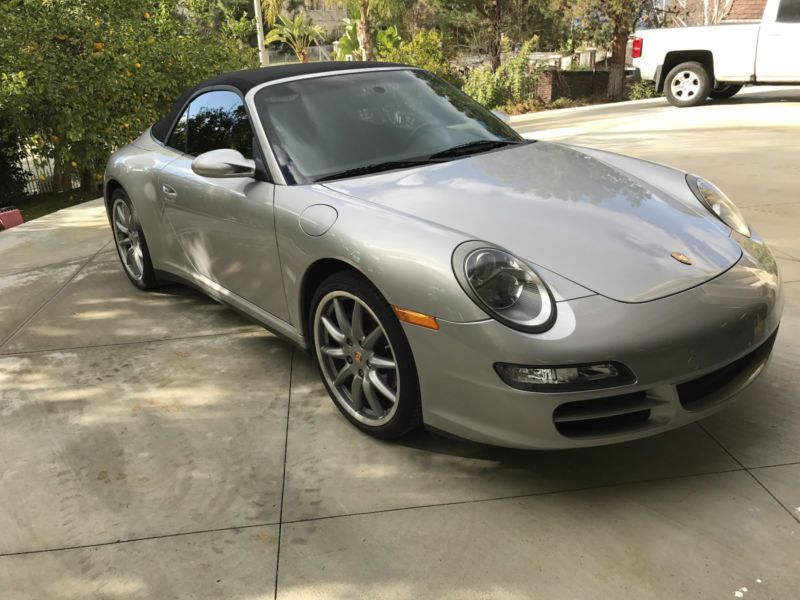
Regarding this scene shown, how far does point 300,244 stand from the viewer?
3.00 m

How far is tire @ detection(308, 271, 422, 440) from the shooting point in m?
2.65

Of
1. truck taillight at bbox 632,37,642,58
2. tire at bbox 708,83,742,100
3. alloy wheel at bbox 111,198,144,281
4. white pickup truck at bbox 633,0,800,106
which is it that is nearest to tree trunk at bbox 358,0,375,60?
truck taillight at bbox 632,37,642,58

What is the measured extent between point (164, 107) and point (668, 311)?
988 cm

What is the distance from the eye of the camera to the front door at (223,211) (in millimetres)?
3307

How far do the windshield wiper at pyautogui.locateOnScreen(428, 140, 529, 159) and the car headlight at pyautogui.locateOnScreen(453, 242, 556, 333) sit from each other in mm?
1114

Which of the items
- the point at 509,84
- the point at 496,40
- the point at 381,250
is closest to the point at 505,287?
the point at 381,250

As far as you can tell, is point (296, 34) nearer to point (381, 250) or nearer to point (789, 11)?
point (789, 11)

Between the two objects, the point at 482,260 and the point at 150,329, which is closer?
the point at 482,260

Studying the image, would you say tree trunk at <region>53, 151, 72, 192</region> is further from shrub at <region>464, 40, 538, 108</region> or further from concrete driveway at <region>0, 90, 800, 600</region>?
shrub at <region>464, 40, 538, 108</region>

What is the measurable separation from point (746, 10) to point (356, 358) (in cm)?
1229

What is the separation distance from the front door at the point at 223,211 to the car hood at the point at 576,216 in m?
0.46

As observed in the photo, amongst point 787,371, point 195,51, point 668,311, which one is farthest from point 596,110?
point 668,311

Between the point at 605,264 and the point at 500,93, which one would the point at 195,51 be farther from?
the point at 500,93

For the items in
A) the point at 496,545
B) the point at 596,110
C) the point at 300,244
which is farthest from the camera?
the point at 596,110
